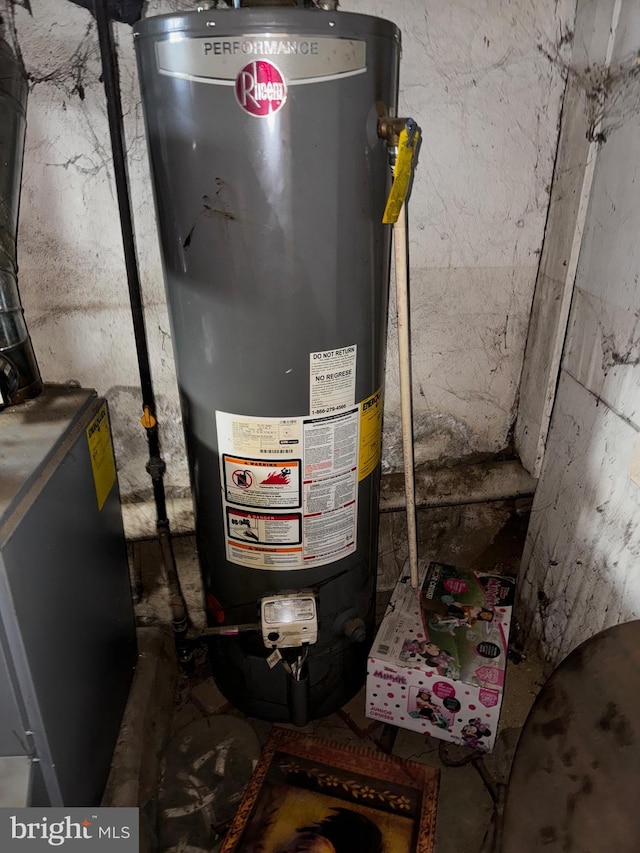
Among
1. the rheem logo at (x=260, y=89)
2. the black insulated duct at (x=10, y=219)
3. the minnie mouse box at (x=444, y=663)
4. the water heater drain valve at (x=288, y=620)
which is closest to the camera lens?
the rheem logo at (x=260, y=89)

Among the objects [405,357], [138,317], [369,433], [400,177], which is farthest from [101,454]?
[400,177]

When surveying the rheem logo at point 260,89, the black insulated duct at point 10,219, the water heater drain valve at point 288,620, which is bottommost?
the water heater drain valve at point 288,620

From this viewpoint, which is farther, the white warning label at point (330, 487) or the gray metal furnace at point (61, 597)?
the white warning label at point (330, 487)

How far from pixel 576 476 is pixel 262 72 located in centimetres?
110

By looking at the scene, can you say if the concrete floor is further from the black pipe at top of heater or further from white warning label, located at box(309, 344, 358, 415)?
white warning label, located at box(309, 344, 358, 415)

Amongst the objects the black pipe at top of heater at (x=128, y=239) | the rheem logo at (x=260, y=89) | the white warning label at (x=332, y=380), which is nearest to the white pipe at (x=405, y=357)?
the white warning label at (x=332, y=380)

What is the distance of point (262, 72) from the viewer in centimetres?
82

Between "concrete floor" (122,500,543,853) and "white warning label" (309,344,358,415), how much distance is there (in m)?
0.66

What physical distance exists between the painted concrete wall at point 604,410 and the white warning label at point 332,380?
1.94 ft

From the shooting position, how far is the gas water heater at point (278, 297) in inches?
33.2

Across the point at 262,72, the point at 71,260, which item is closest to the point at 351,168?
the point at 262,72

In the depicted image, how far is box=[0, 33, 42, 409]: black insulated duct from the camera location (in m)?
Answer: 1.01

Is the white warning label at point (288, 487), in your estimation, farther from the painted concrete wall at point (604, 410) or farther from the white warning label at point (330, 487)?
the painted concrete wall at point (604, 410)

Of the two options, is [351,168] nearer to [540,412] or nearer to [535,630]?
[540,412]
